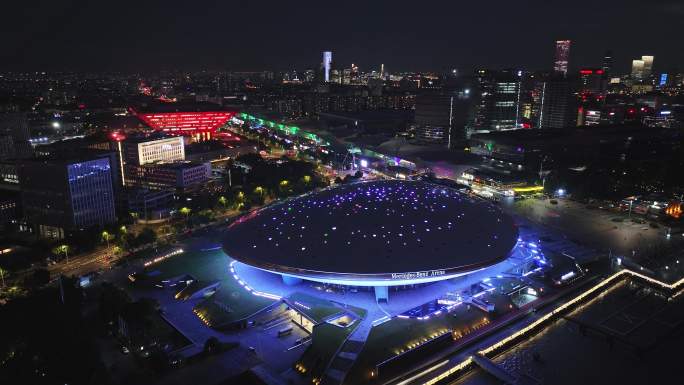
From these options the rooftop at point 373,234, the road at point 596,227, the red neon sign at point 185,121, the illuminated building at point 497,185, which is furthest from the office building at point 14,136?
the road at point 596,227

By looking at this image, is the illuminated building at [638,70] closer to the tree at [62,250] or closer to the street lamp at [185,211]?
the street lamp at [185,211]

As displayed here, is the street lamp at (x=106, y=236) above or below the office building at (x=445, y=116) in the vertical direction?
below

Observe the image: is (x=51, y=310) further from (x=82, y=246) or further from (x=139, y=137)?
(x=139, y=137)

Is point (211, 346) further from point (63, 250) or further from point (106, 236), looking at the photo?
point (106, 236)

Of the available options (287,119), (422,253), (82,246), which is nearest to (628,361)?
(422,253)

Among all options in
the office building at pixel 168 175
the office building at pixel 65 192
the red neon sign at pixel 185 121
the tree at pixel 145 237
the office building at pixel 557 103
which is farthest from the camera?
the office building at pixel 557 103

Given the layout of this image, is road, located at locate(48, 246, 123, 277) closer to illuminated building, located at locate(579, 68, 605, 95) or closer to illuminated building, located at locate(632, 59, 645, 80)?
illuminated building, located at locate(579, 68, 605, 95)

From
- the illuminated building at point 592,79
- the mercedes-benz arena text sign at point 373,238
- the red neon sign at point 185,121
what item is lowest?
the mercedes-benz arena text sign at point 373,238

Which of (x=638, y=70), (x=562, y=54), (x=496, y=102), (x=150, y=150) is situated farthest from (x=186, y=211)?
(x=638, y=70)
